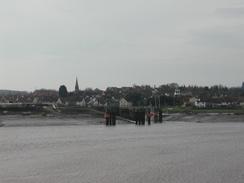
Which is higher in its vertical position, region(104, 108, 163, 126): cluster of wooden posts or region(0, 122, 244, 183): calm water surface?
region(104, 108, 163, 126): cluster of wooden posts

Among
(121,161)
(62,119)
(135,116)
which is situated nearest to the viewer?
(121,161)

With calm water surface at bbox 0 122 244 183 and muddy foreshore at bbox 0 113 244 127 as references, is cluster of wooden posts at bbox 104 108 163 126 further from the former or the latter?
calm water surface at bbox 0 122 244 183

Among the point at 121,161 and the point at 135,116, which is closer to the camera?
the point at 121,161

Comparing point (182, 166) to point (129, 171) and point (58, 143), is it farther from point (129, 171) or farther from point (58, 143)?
point (58, 143)

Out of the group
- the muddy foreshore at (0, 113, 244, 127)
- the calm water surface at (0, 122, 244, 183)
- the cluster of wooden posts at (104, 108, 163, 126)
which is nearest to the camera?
the calm water surface at (0, 122, 244, 183)

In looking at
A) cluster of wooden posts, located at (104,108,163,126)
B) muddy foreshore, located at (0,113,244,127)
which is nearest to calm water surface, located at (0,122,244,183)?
muddy foreshore, located at (0,113,244,127)

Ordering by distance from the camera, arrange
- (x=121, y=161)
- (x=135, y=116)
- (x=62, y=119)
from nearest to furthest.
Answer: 1. (x=121, y=161)
2. (x=62, y=119)
3. (x=135, y=116)

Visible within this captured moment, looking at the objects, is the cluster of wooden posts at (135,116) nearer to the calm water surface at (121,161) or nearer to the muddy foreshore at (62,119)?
the muddy foreshore at (62,119)

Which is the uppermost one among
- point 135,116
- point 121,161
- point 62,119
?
point 135,116

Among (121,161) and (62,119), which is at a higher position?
(62,119)

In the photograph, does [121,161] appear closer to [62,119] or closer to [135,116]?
[62,119]

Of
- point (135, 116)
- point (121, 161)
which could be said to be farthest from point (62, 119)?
point (121, 161)

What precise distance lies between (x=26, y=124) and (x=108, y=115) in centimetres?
1289

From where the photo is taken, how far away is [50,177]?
95.9 ft
